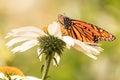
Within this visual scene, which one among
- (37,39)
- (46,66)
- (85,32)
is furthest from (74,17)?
(46,66)

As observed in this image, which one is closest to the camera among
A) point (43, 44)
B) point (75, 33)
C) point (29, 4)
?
point (43, 44)

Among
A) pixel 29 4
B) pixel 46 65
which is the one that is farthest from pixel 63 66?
pixel 46 65

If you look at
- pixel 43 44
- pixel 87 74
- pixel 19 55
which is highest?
pixel 19 55

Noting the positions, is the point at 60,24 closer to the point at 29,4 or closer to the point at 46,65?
the point at 46,65

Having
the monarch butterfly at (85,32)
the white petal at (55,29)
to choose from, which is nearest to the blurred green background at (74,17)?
the monarch butterfly at (85,32)

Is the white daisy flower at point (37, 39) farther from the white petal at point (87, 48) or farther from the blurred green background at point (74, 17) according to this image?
the blurred green background at point (74, 17)

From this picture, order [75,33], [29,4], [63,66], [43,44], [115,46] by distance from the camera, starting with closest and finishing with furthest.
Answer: [43,44] → [75,33] → [63,66] → [115,46] → [29,4]

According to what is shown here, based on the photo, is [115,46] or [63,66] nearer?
[63,66]
